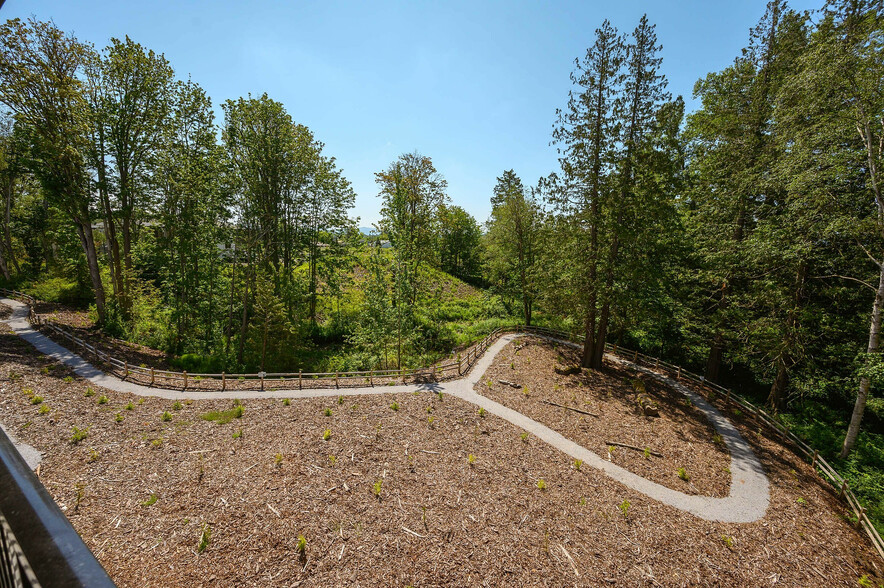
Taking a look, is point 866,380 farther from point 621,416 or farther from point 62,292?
point 62,292

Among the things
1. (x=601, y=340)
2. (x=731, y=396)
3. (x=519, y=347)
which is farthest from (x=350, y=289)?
(x=731, y=396)

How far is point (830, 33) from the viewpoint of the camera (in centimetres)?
1147

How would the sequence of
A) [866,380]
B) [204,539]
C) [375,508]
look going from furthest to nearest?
[866,380] < [375,508] < [204,539]

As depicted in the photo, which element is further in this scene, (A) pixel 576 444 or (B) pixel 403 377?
(B) pixel 403 377

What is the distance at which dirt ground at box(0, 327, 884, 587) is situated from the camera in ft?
24.4

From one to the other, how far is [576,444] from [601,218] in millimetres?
10969

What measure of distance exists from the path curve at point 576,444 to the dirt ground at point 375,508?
17.1 inches

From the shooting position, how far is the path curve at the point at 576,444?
33.5 feet

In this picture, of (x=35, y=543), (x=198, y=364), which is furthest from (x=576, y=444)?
(x=198, y=364)

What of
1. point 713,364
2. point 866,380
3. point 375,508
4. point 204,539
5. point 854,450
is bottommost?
point 854,450

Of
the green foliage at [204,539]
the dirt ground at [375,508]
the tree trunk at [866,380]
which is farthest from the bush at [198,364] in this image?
the tree trunk at [866,380]

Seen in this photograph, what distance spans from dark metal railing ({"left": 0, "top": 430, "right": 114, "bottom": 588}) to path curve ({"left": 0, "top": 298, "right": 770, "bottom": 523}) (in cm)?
1299

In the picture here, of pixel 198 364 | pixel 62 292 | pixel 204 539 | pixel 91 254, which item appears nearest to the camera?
pixel 204 539

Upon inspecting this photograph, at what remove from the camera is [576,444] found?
41.0 feet
